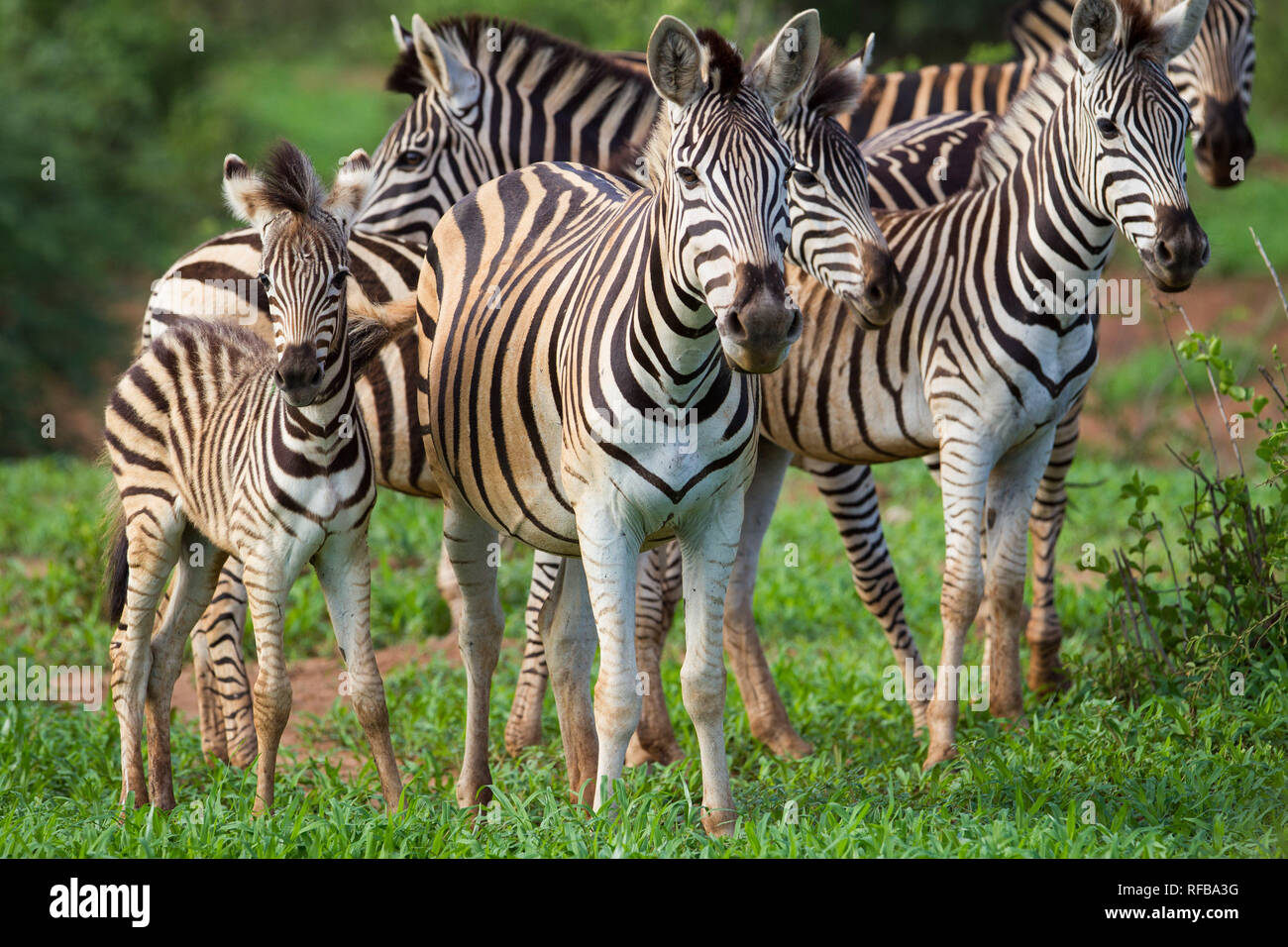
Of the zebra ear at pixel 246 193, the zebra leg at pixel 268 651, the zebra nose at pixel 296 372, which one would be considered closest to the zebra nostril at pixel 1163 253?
the zebra nose at pixel 296 372

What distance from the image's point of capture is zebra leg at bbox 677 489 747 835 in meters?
4.28

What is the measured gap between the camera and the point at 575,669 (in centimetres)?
500

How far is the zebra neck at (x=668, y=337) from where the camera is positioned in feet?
13.0

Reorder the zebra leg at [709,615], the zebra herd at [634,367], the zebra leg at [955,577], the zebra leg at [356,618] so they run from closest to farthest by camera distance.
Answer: the zebra herd at [634,367] → the zebra leg at [709,615] → the zebra leg at [356,618] → the zebra leg at [955,577]

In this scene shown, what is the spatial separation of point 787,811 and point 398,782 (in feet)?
4.60

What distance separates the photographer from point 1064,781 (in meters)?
4.82

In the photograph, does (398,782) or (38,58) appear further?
(38,58)

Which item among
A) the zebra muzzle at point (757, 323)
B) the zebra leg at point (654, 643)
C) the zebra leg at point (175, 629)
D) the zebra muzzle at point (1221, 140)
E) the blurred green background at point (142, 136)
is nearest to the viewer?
the zebra muzzle at point (757, 323)

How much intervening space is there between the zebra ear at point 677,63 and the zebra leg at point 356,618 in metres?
1.85

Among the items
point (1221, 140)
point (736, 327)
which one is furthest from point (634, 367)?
point (1221, 140)

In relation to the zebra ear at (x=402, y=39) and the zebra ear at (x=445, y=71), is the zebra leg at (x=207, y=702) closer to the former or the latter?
the zebra ear at (x=445, y=71)

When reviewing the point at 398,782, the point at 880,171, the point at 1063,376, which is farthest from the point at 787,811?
the point at 880,171

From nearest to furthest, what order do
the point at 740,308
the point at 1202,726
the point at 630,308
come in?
the point at 740,308
the point at 630,308
the point at 1202,726

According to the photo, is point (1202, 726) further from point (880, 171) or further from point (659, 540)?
point (880, 171)
